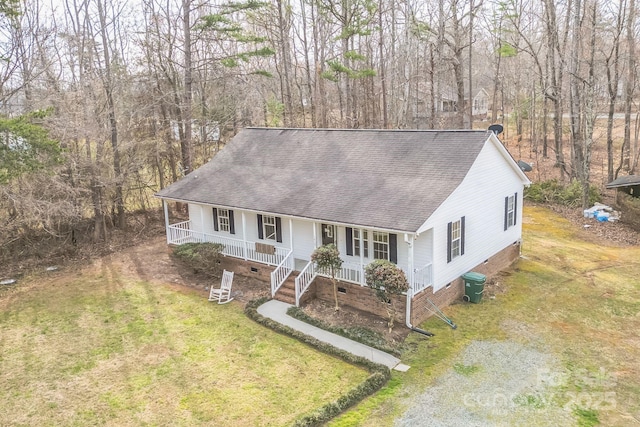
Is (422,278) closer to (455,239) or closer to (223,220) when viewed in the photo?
(455,239)

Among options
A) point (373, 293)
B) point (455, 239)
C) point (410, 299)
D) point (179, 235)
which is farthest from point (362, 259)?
point (179, 235)

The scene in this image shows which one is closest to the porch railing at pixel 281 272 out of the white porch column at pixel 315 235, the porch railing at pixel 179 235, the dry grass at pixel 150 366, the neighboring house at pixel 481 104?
the white porch column at pixel 315 235

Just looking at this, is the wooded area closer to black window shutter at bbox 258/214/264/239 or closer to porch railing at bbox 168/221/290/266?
porch railing at bbox 168/221/290/266

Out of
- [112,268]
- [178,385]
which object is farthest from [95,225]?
[178,385]

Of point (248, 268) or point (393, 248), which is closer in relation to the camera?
point (393, 248)

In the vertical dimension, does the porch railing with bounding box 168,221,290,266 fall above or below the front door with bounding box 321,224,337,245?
below

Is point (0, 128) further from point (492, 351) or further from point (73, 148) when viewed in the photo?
point (492, 351)

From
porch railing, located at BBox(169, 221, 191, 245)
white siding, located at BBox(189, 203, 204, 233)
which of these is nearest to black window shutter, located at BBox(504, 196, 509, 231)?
white siding, located at BBox(189, 203, 204, 233)
